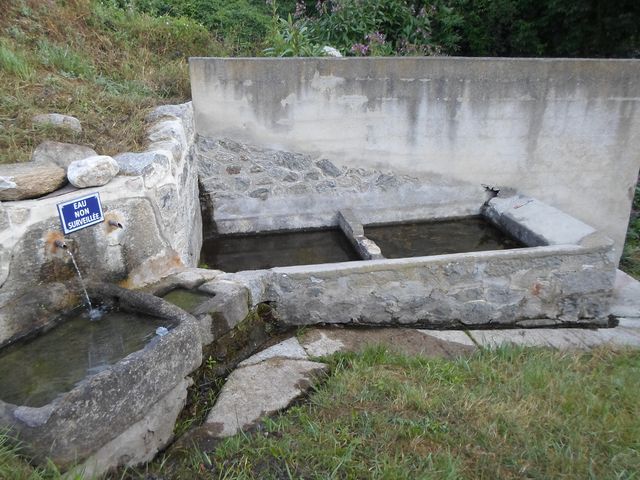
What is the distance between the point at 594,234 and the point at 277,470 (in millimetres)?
3214

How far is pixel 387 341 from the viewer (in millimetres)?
3479

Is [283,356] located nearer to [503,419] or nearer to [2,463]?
[503,419]

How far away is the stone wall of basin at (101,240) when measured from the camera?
8.02 ft

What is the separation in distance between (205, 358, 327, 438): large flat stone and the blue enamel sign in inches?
43.9

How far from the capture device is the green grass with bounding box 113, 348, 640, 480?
2191 millimetres

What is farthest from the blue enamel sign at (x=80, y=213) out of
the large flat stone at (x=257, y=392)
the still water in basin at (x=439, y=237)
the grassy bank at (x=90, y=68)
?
the still water in basin at (x=439, y=237)

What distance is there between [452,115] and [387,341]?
2644mm

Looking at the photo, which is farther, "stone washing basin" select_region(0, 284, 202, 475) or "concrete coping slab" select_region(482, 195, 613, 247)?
"concrete coping slab" select_region(482, 195, 613, 247)

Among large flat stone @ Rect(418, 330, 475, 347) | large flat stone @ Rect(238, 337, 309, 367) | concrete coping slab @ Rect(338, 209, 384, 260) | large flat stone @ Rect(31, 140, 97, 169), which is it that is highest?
large flat stone @ Rect(31, 140, 97, 169)

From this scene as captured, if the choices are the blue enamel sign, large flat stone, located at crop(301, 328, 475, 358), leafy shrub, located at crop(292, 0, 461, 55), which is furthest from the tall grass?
leafy shrub, located at crop(292, 0, 461, 55)

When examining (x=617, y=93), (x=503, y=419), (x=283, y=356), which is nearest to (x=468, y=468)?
(x=503, y=419)

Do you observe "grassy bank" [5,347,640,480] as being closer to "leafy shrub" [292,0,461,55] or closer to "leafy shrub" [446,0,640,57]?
"leafy shrub" [292,0,461,55]

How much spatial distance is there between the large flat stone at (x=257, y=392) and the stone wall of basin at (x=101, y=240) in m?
0.81

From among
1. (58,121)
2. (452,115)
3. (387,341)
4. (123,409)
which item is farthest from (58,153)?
(452,115)
